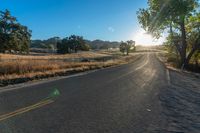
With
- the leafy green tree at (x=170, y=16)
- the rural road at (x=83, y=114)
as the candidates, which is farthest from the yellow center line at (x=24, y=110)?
the leafy green tree at (x=170, y=16)

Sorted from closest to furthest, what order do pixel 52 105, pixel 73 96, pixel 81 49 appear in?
pixel 52 105 < pixel 73 96 < pixel 81 49

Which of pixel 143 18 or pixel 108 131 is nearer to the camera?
pixel 108 131

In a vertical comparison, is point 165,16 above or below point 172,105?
above

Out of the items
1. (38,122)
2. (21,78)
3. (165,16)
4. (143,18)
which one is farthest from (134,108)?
(143,18)

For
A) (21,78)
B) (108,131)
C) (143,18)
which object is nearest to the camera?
(108,131)

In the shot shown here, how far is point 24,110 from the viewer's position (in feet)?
24.9

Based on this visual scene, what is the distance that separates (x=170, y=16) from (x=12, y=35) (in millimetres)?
41088

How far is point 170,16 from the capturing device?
3275 cm

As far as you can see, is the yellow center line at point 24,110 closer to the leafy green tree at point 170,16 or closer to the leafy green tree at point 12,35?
the leafy green tree at point 170,16

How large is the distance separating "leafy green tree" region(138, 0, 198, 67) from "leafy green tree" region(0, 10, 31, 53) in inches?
1378

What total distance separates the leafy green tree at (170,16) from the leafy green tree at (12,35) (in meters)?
35.0

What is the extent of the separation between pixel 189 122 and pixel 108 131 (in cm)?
268

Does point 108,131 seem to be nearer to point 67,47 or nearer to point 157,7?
point 157,7

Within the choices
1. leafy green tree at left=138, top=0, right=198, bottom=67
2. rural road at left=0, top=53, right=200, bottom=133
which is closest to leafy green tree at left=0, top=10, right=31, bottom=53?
leafy green tree at left=138, top=0, right=198, bottom=67
